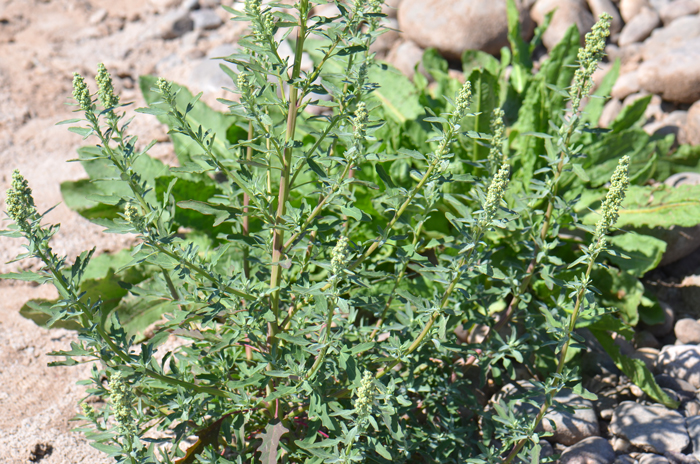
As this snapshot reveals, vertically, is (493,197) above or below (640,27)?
above

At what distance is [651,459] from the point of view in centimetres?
273

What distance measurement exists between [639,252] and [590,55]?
5.21ft

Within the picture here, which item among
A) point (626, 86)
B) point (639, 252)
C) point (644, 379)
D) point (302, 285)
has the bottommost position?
point (644, 379)

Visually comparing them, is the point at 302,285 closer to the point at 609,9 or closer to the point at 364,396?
the point at 364,396

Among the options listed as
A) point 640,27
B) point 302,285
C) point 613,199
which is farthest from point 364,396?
point 640,27

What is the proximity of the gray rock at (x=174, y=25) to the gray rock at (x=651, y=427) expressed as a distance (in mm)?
5455

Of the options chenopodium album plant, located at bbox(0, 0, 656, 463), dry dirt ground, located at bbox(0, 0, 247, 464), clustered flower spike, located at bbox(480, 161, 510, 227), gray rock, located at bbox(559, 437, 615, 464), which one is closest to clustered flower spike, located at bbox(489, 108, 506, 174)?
chenopodium album plant, located at bbox(0, 0, 656, 463)

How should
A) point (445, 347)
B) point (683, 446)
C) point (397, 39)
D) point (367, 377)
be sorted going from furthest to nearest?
point (397, 39) → point (683, 446) → point (445, 347) → point (367, 377)

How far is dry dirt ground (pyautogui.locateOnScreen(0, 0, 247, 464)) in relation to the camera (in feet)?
9.86

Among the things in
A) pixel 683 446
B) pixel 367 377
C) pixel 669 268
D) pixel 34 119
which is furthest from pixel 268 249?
pixel 34 119

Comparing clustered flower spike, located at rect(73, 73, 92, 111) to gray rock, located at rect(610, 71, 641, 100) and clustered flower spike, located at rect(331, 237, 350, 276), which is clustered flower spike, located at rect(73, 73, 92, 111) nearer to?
clustered flower spike, located at rect(331, 237, 350, 276)

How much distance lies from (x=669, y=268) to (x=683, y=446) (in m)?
1.42

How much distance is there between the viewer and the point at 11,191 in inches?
65.2

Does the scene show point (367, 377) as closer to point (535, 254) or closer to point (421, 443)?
point (421, 443)
